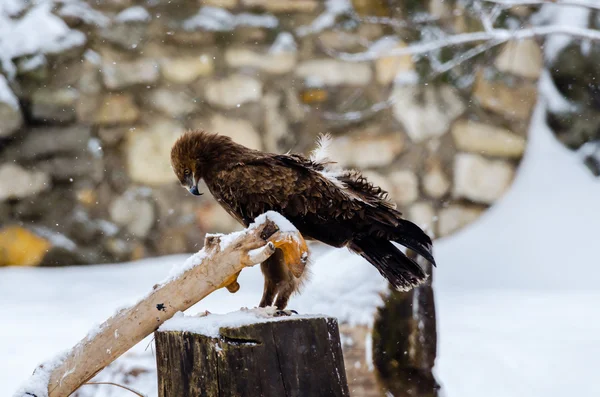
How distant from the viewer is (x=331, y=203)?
252cm

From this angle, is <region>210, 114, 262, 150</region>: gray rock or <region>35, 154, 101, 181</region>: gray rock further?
<region>210, 114, 262, 150</region>: gray rock

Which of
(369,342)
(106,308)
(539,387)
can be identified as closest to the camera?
(369,342)

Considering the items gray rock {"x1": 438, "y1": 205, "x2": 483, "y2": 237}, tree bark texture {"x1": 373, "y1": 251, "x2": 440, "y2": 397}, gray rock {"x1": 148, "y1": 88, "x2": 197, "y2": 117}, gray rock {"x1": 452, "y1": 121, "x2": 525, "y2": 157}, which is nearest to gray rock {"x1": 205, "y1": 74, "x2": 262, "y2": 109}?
gray rock {"x1": 148, "y1": 88, "x2": 197, "y2": 117}

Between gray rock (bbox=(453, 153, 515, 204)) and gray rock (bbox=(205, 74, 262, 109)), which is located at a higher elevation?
gray rock (bbox=(205, 74, 262, 109))

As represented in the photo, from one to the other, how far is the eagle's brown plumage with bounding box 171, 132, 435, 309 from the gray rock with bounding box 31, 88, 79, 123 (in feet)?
7.53

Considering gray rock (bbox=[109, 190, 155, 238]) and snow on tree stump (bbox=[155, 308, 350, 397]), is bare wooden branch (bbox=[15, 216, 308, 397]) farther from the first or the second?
gray rock (bbox=[109, 190, 155, 238])

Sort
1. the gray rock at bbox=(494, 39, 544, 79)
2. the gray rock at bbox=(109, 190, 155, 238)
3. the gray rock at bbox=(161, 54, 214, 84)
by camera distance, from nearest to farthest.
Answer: the gray rock at bbox=(109, 190, 155, 238)
the gray rock at bbox=(161, 54, 214, 84)
the gray rock at bbox=(494, 39, 544, 79)

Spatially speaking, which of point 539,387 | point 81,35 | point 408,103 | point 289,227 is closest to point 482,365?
point 539,387

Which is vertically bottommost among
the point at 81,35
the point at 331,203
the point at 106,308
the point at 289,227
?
the point at 289,227

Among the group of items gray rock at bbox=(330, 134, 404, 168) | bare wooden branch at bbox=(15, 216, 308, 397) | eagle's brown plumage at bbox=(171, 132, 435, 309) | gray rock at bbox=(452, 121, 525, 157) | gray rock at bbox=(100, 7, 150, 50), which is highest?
gray rock at bbox=(100, 7, 150, 50)

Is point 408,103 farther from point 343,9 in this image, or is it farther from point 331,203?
point 331,203

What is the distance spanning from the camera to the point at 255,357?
1.93 m

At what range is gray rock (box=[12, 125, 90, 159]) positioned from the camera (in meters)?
4.71

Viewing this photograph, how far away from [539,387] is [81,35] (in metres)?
3.41
